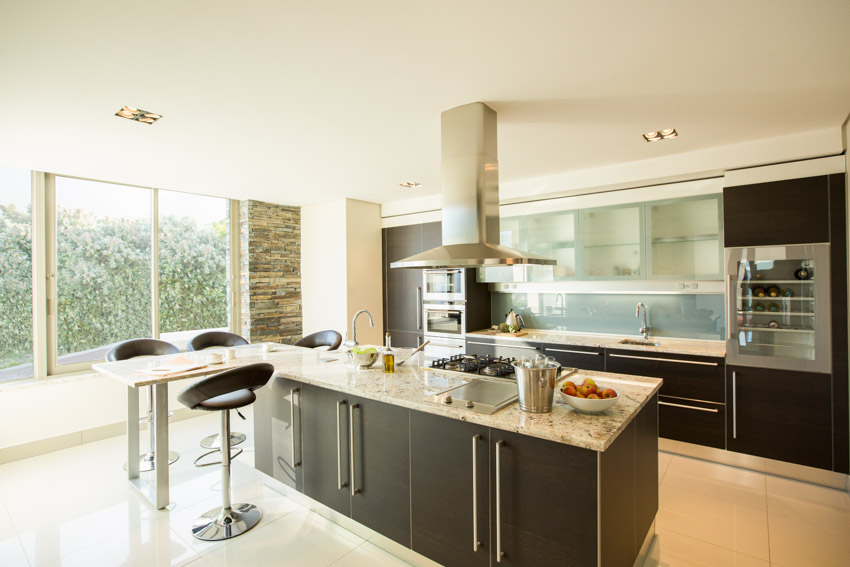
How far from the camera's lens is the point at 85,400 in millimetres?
3975

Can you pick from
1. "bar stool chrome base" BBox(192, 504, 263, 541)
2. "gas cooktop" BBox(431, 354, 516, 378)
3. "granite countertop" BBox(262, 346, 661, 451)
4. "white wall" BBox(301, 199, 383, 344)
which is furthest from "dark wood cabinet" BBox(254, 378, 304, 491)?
"white wall" BBox(301, 199, 383, 344)

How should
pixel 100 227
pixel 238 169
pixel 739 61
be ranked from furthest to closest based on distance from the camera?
1. pixel 100 227
2. pixel 238 169
3. pixel 739 61

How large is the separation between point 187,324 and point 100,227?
54.4 inches

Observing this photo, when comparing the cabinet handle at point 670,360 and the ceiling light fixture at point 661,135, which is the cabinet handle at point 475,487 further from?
the ceiling light fixture at point 661,135

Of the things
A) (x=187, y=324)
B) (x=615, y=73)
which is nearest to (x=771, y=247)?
(x=615, y=73)

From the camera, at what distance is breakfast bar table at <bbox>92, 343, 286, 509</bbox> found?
256cm

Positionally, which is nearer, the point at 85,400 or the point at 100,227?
the point at 85,400

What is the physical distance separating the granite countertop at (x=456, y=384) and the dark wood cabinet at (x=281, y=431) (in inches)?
6.2

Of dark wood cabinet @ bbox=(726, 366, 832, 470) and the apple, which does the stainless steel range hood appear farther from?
dark wood cabinet @ bbox=(726, 366, 832, 470)

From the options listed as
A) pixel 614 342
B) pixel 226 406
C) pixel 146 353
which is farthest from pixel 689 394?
pixel 146 353

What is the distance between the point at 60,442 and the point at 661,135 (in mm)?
5952

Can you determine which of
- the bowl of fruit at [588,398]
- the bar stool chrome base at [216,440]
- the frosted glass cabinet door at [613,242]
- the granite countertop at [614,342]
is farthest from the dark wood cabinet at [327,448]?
the frosted glass cabinet door at [613,242]

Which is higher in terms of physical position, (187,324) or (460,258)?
(460,258)

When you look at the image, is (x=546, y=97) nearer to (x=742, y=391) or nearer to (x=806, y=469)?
(x=742, y=391)
